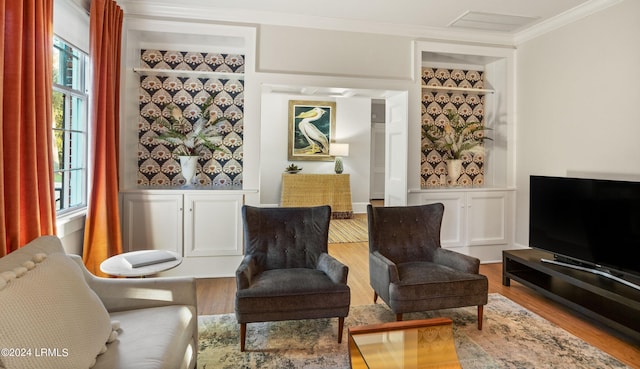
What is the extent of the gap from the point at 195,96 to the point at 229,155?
0.78 meters

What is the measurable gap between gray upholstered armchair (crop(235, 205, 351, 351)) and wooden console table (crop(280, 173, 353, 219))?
4397 mm

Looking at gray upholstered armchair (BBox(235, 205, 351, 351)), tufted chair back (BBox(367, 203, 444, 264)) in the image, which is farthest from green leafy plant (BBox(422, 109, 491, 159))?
gray upholstered armchair (BBox(235, 205, 351, 351))

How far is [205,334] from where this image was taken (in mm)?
2602

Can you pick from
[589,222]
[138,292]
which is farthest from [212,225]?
[589,222]

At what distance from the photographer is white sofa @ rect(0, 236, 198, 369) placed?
3.96 ft

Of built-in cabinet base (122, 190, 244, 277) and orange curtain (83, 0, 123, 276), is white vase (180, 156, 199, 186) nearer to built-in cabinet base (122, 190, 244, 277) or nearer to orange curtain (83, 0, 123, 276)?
built-in cabinet base (122, 190, 244, 277)

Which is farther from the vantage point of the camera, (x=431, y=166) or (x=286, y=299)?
(x=431, y=166)

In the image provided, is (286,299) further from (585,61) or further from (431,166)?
(585,61)

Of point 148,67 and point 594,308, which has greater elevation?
point 148,67

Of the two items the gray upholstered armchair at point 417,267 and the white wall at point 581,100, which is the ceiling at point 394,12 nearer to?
the white wall at point 581,100

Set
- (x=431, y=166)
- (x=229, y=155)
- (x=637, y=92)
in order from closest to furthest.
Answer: (x=637, y=92) < (x=229, y=155) < (x=431, y=166)

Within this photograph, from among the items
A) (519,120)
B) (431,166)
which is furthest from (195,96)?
(519,120)

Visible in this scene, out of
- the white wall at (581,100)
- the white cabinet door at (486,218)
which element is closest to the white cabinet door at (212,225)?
the white cabinet door at (486,218)

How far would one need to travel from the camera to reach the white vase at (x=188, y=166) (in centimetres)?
392
